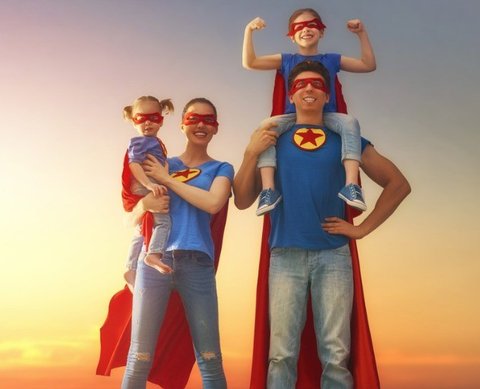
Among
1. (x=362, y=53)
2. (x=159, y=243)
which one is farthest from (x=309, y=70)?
(x=159, y=243)

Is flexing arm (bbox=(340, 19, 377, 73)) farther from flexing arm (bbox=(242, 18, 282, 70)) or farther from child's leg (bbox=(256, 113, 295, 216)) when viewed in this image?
child's leg (bbox=(256, 113, 295, 216))

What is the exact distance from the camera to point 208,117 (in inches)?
156

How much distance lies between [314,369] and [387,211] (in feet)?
3.47

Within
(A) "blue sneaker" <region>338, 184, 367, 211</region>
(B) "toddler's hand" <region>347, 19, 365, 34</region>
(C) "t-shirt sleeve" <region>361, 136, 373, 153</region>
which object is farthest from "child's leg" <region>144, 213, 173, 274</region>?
(B) "toddler's hand" <region>347, 19, 365, 34</region>

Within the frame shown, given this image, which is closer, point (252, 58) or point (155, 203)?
point (155, 203)

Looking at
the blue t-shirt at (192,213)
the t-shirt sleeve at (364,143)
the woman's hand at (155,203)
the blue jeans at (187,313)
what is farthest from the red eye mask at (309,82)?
the blue jeans at (187,313)

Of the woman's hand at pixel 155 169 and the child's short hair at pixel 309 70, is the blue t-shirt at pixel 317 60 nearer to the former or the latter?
the child's short hair at pixel 309 70

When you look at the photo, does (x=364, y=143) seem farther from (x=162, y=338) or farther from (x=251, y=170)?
(x=162, y=338)

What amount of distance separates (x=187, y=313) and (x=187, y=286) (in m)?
0.17

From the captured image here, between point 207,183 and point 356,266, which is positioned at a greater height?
point 207,183

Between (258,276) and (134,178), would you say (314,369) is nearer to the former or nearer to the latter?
(258,276)

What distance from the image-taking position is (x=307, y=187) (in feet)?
12.0

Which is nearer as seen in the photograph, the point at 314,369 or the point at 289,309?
the point at 289,309

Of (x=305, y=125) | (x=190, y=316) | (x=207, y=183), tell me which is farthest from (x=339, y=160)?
(x=190, y=316)
